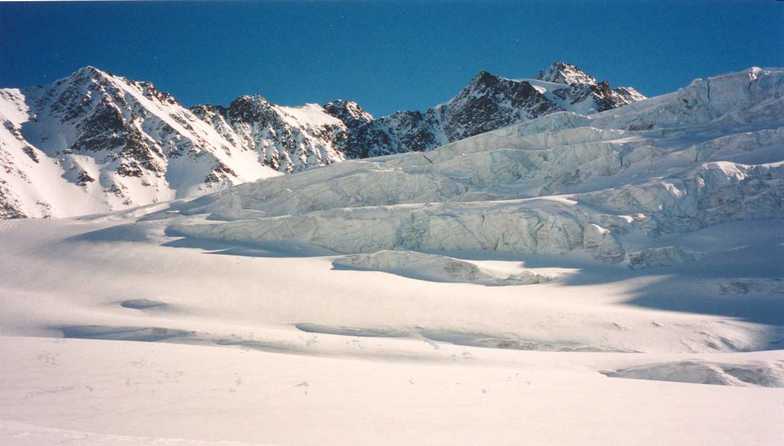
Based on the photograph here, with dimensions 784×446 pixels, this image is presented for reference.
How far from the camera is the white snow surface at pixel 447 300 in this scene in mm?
8141

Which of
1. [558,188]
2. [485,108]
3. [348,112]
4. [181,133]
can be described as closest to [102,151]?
[181,133]

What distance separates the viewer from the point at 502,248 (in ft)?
121

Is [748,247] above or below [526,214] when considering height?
below

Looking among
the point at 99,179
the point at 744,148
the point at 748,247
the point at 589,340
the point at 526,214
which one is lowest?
the point at 589,340

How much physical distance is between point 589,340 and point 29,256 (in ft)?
123

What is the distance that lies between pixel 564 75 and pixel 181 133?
114m

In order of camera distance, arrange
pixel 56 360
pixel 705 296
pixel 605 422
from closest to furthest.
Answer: pixel 605 422, pixel 56 360, pixel 705 296

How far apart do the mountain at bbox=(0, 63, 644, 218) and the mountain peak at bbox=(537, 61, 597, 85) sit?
0.46 meters

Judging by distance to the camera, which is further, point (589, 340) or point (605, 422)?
point (589, 340)

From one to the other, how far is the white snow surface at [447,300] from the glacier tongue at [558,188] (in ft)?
0.68

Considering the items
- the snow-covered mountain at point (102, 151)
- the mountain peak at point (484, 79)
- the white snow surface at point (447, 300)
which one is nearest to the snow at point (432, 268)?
the white snow surface at point (447, 300)

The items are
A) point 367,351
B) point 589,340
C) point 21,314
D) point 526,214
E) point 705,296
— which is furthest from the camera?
point 526,214

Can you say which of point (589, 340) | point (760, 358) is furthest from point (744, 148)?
point (760, 358)

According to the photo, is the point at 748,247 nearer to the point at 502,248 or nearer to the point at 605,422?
the point at 502,248
